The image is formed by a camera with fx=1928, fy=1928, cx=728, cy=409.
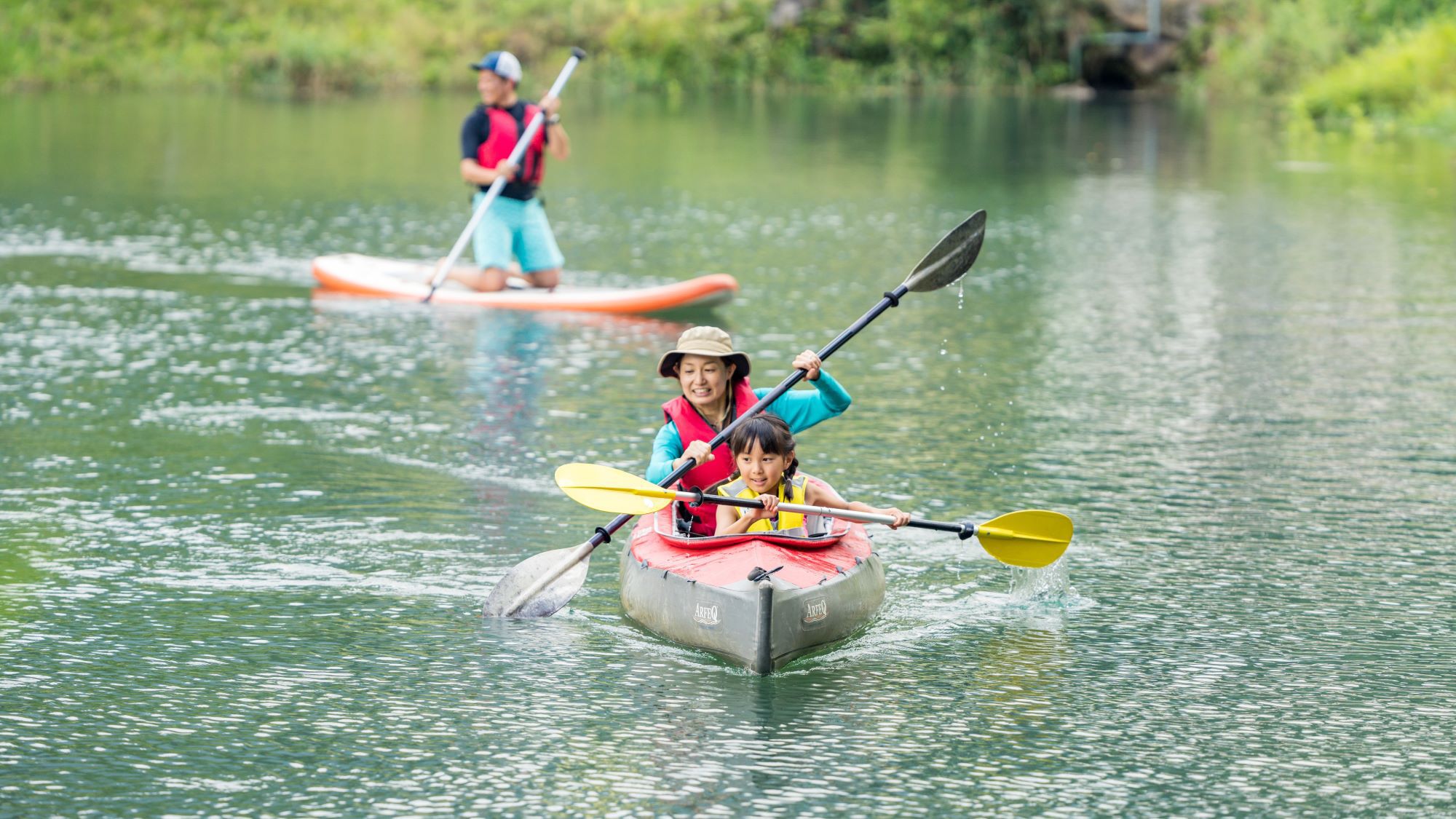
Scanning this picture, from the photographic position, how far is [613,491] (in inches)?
260

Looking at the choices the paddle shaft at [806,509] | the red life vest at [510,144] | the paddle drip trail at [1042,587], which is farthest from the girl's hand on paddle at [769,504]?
the red life vest at [510,144]

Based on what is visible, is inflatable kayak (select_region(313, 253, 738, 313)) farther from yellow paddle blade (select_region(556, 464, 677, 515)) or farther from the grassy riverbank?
the grassy riverbank

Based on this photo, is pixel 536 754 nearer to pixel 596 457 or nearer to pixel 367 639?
pixel 367 639

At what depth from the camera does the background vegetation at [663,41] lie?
135 feet

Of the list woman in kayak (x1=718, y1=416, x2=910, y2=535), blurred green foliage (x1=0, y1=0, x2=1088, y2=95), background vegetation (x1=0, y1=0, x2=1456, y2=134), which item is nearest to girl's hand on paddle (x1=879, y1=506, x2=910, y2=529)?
woman in kayak (x1=718, y1=416, x2=910, y2=535)

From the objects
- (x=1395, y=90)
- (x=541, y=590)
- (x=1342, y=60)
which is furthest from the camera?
(x=1342, y=60)

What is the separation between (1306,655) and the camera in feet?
21.2

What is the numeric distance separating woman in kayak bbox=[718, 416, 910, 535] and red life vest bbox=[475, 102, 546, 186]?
6879mm

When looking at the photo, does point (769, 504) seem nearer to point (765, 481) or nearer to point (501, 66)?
point (765, 481)

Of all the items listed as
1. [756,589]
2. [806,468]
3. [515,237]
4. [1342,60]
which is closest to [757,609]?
[756,589]

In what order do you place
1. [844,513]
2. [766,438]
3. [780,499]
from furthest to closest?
1. [780,499]
2. [766,438]
3. [844,513]

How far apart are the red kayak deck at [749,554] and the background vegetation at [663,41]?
32296 mm

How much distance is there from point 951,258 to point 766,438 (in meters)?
1.73

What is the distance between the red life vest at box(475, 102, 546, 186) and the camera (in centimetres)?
1311
